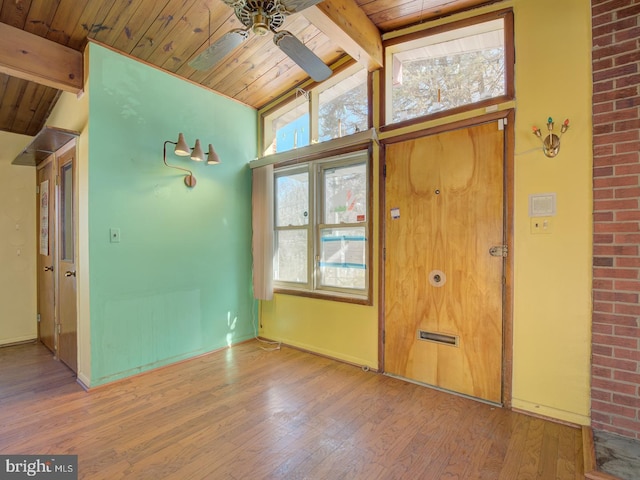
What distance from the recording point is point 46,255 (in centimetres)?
344

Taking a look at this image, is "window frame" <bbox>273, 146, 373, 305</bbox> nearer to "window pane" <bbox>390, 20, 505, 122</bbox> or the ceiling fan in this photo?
"window pane" <bbox>390, 20, 505, 122</bbox>

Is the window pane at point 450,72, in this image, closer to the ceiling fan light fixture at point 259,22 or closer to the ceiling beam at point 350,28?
the ceiling beam at point 350,28

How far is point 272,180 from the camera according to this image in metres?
3.56

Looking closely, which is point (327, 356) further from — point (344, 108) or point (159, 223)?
point (344, 108)

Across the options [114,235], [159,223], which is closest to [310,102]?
[159,223]

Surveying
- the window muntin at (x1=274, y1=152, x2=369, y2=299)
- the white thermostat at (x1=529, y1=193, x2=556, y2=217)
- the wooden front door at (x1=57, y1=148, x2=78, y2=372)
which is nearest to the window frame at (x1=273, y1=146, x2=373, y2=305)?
the window muntin at (x1=274, y1=152, x2=369, y2=299)

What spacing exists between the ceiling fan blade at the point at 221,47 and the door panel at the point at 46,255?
8.16 ft

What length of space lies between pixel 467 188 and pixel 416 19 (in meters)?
1.51

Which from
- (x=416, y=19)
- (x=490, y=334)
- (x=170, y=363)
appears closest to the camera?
(x=490, y=334)

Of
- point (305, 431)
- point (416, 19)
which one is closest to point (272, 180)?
point (416, 19)

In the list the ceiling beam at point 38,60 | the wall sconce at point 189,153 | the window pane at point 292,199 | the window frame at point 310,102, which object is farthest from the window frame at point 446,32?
the ceiling beam at point 38,60

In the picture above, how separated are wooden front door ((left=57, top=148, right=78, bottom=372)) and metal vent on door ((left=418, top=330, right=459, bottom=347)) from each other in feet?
10.1

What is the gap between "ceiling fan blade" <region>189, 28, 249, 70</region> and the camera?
171 cm

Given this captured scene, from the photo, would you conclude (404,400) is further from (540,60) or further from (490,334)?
(540,60)
